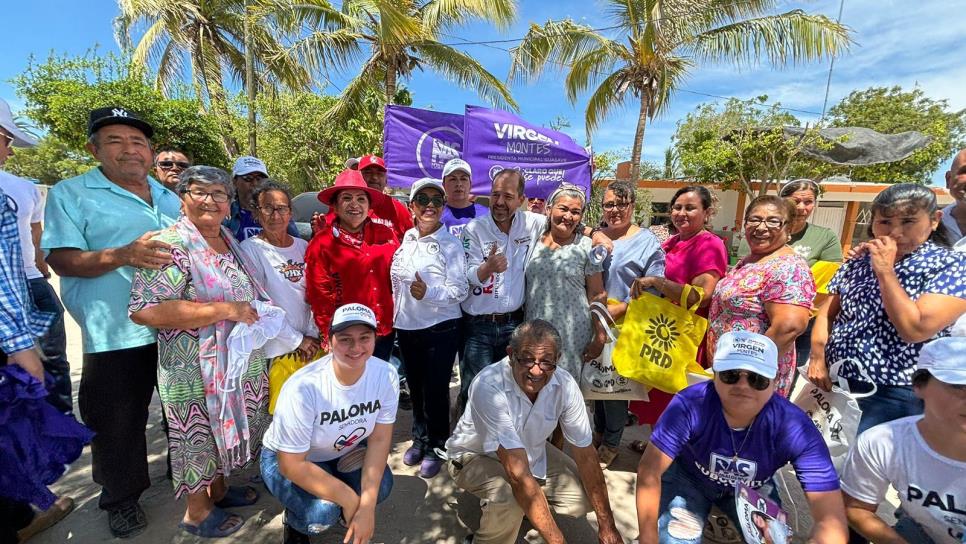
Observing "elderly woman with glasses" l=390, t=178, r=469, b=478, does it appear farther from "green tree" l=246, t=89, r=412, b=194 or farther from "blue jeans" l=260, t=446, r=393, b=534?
"green tree" l=246, t=89, r=412, b=194

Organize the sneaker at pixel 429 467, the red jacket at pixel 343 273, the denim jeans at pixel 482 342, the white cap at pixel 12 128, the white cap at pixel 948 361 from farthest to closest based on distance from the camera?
the sneaker at pixel 429 467, the denim jeans at pixel 482 342, the red jacket at pixel 343 273, the white cap at pixel 12 128, the white cap at pixel 948 361

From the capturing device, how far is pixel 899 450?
1.68m

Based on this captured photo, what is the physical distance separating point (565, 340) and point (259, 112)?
39.2 ft

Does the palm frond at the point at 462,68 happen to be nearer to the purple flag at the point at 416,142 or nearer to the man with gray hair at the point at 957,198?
the purple flag at the point at 416,142

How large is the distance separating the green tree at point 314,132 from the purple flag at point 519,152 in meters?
5.05

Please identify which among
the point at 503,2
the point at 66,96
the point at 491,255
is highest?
the point at 503,2

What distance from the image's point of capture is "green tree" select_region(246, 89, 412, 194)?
32.6 feet

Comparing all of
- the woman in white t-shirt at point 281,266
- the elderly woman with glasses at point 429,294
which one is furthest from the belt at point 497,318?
the woman in white t-shirt at point 281,266

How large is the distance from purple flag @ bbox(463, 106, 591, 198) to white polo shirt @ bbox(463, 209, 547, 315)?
2.72 meters

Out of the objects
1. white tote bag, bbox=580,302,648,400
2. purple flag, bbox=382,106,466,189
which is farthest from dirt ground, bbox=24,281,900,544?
purple flag, bbox=382,106,466,189

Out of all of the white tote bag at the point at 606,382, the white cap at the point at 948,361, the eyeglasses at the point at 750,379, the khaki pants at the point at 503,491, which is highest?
the white cap at the point at 948,361

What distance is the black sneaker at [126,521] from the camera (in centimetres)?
245

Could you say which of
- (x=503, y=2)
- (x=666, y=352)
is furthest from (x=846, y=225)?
(x=666, y=352)

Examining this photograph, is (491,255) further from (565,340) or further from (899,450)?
(899,450)
